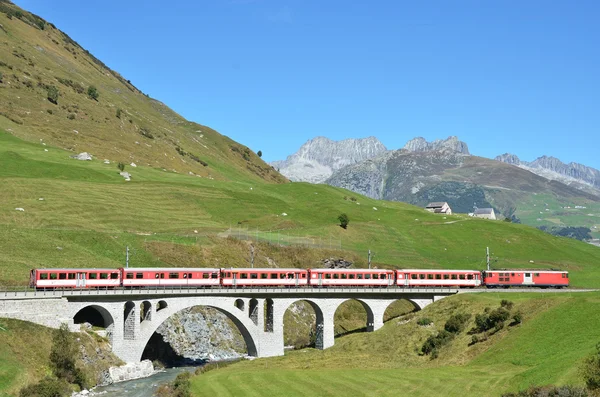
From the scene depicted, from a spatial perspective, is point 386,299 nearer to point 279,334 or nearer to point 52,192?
point 279,334

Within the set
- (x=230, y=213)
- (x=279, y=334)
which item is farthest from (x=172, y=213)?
(x=279, y=334)

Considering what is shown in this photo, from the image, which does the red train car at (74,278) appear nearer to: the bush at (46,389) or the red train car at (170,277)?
the red train car at (170,277)

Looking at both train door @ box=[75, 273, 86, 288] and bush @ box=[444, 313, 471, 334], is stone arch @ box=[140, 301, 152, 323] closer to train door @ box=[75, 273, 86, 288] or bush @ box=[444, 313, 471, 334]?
train door @ box=[75, 273, 86, 288]

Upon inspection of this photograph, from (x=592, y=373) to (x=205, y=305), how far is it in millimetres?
50503

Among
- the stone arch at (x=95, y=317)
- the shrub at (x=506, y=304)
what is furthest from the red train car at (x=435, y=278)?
the stone arch at (x=95, y=317)

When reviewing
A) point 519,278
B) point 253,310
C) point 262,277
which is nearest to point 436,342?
point 253,310

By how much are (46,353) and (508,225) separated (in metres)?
141

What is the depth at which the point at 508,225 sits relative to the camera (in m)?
180

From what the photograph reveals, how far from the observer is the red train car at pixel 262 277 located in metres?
86.0

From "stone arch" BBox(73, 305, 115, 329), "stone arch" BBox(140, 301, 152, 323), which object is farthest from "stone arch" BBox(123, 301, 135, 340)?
"stone arch" BBox(73, 305, 115, 329)

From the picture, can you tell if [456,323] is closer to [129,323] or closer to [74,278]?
[129,323]

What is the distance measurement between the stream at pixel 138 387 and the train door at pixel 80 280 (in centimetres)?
1232

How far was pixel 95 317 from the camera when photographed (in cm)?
8019

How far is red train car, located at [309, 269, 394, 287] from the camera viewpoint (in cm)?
9244
